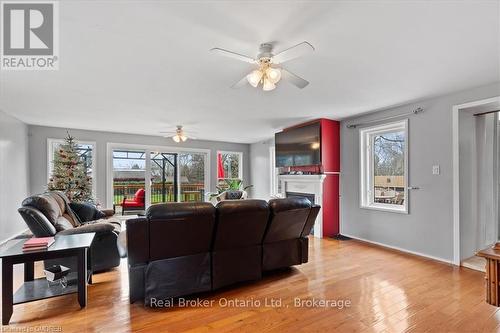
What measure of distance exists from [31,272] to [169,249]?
149cm

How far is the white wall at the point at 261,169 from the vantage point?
7.55 m

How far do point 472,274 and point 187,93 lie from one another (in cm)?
429

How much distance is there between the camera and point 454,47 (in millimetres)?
2178

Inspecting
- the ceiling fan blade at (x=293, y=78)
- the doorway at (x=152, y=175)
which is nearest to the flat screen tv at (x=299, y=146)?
the ceiling fan blade at (x=293, y=78)

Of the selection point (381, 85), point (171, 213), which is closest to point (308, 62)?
point (381, 85)

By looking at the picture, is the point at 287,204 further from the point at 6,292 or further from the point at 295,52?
the point at 6,292

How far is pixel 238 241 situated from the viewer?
261 cm

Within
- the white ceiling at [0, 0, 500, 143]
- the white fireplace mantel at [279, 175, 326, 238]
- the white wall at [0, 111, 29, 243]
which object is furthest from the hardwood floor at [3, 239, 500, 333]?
the white ceiling at [0, 0, 500, 143]

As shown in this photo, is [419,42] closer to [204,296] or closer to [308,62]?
[308,62]

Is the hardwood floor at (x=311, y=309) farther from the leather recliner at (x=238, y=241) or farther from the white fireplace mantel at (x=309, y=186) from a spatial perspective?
the white fireplace mantel at (x=309, y=186)

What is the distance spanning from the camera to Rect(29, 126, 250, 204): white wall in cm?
544

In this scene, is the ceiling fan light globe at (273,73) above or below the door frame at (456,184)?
above

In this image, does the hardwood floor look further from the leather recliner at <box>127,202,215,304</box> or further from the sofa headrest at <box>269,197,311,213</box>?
the sofa headrest at <box>269,197,311,213</box>

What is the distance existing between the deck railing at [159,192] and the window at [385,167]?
478 cm
